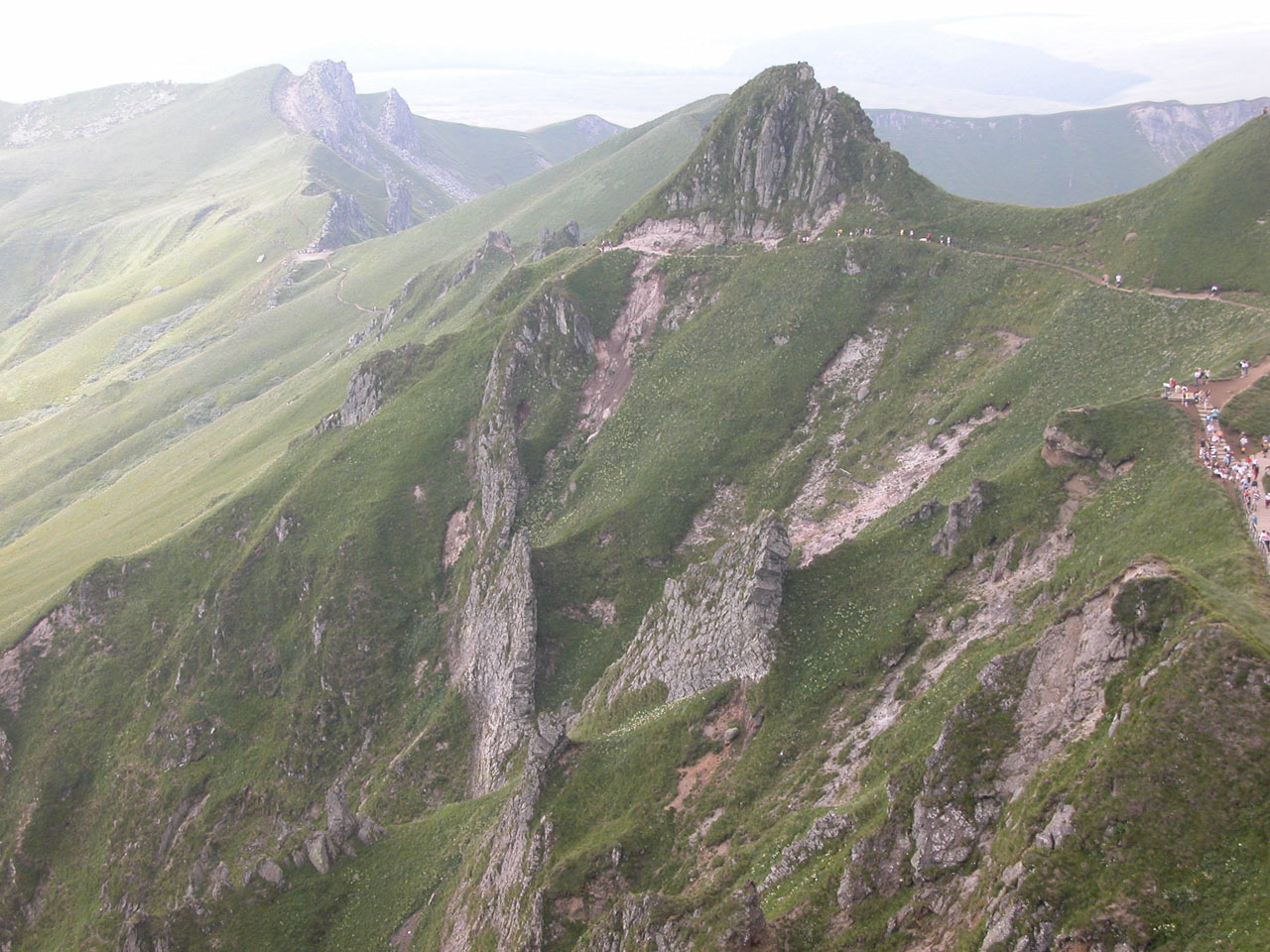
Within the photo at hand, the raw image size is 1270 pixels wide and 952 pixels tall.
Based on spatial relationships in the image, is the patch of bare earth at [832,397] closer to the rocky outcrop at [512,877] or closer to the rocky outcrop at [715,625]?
the rocky outcrop at [715,625]

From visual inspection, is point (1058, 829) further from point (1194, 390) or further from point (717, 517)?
point (717, 517)

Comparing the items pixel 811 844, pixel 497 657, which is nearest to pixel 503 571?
pixel 497 657

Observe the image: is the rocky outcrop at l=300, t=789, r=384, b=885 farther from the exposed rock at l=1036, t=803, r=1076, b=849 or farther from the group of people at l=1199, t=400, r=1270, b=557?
the group of people at l=1199, t=400, r=1270, b=557

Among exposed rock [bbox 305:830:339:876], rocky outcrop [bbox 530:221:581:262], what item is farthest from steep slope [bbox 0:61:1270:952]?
rocky outcrop [bbox 530:221:581:262]

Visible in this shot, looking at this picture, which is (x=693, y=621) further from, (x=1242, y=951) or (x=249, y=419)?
(x=249, y=419)

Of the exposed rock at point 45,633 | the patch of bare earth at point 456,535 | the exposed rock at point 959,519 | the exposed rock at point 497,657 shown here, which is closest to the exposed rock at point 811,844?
the exposed rock at point 959,519
